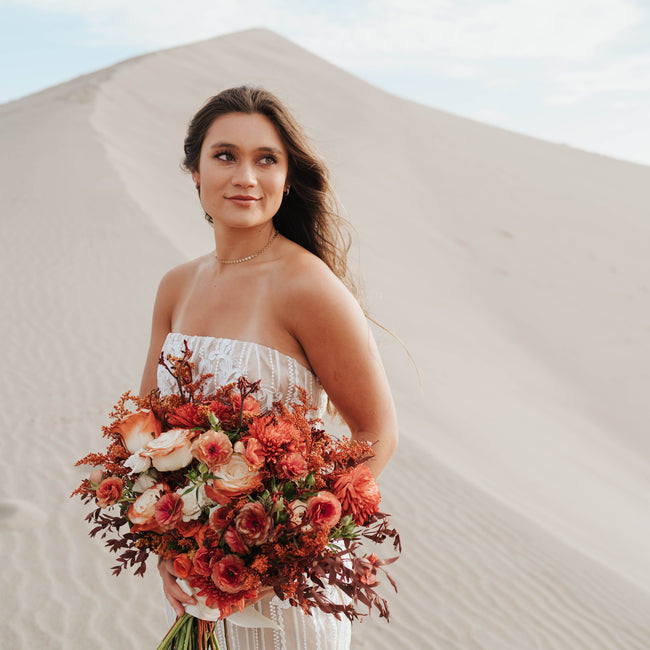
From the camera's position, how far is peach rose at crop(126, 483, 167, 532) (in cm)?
156

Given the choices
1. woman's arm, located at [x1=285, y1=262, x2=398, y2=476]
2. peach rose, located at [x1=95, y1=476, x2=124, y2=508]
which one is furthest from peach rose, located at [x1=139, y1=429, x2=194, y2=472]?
woman's arm, located at [x1=285, y1=262, x2=398, y2=476]

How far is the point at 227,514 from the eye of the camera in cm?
151

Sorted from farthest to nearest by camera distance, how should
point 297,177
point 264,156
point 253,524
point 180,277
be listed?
point 180,277, point 297,177, point 264,156, point 253,524

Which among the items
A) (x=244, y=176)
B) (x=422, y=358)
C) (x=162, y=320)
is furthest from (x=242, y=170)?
(x=422, y=358)

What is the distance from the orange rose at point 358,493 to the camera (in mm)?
1522

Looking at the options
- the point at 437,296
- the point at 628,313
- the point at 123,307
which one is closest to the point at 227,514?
the point at 123,307

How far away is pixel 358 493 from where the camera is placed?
1528mm

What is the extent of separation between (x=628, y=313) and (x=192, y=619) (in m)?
20.2

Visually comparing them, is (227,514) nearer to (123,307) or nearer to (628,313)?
(123,307)

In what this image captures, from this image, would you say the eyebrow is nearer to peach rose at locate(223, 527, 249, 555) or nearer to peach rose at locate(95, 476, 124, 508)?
peach rose at locate(95, 476, 124, 508)

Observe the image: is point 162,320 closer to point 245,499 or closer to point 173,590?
point 173,590

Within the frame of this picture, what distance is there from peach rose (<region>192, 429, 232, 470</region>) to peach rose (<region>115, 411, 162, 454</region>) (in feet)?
0.55

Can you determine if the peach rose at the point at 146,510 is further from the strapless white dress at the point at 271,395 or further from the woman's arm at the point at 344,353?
the woman's arm at the point at 344,353

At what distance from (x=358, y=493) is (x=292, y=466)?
17 centimetres
